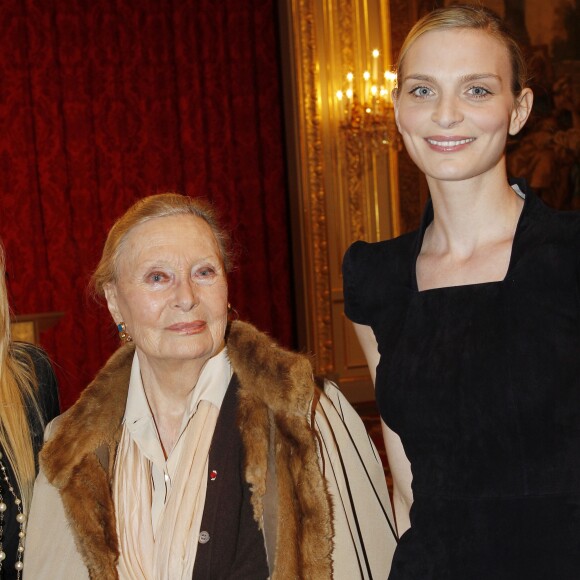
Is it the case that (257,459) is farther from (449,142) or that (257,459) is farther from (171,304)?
(449,142)

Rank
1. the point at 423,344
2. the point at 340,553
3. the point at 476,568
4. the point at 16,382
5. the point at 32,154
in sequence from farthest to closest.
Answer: the point at 32,154, the point at 16,382, the point at 340,553, the point at 423,344, the point at 476,568

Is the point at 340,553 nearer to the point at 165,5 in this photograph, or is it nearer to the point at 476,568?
the point at 476,568

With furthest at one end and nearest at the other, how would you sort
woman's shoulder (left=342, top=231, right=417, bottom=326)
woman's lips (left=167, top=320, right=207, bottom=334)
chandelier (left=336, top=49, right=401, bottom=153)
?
1. chandelier (left=336, top=49, right=401, bottom=153)
2. woman's lips (left=167, top=320, right=207, bottom=334)
3. woman's shoulder (left=342, top=231, right=417, bottom=326)

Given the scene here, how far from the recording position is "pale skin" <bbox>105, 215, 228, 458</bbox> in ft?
7.48

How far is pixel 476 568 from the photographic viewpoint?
5.53 ft

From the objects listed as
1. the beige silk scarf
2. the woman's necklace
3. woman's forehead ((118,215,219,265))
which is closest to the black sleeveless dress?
the beige silk scarf

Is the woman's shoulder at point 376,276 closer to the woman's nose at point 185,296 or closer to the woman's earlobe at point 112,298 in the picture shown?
the woman's nose at point 185,296

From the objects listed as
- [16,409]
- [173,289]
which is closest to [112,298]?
[173,289]

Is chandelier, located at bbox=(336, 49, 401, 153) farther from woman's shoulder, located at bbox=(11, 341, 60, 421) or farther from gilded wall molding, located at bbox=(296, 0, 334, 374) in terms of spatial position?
woman's shoulder, located at bbox=(11, 341, 60, 421)

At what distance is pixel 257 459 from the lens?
2.18m

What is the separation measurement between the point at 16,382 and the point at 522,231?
1.35 m

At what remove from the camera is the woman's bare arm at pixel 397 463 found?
1939 millimetres

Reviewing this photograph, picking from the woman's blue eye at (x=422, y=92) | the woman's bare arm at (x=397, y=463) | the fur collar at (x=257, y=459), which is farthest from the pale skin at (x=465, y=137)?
the fur collar at (x=257, y=459)

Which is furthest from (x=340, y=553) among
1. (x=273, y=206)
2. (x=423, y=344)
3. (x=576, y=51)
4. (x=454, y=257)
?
(x=576, y=51)
